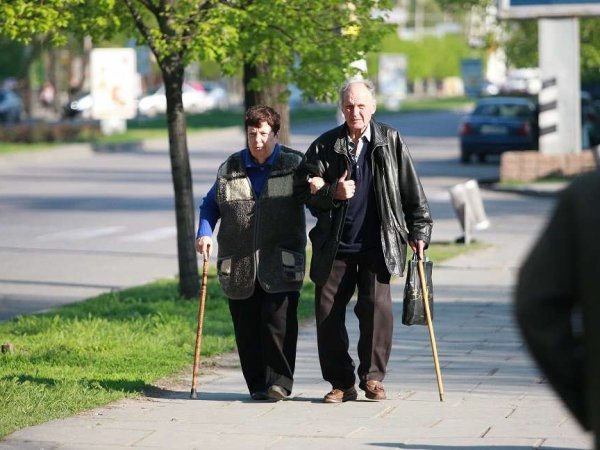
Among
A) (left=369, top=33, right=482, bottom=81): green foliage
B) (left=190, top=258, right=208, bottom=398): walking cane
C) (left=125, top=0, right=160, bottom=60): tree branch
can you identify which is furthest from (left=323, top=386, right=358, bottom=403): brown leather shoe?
(left=369, top=33, right=482, bottom=81): green foliage

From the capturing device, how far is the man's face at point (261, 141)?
312 inches

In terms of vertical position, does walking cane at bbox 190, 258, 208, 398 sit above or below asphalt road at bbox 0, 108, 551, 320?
above

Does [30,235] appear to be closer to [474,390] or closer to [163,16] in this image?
[163,16]

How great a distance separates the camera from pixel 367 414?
7559 mm

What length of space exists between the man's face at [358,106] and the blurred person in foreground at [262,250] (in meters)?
0.49

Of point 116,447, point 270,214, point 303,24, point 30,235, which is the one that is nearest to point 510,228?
point 30,235

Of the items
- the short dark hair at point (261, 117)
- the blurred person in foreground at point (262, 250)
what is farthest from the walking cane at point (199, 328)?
the short dark hair at point (261, 117)

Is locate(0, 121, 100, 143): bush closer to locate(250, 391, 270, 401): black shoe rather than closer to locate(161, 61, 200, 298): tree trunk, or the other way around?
locate(161, 61, 200, 298): tree trunk

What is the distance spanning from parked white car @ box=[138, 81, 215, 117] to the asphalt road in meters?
27.0

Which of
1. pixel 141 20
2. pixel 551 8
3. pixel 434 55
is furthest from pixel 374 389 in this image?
pixel 434 55

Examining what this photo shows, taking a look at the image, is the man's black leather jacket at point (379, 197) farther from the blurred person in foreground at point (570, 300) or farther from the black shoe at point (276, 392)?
the blurred person in foreground at point (570, 300)

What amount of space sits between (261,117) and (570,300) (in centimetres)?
472

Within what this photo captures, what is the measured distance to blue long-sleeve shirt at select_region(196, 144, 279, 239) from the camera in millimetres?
8055

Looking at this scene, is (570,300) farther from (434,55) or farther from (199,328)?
(434,55)
